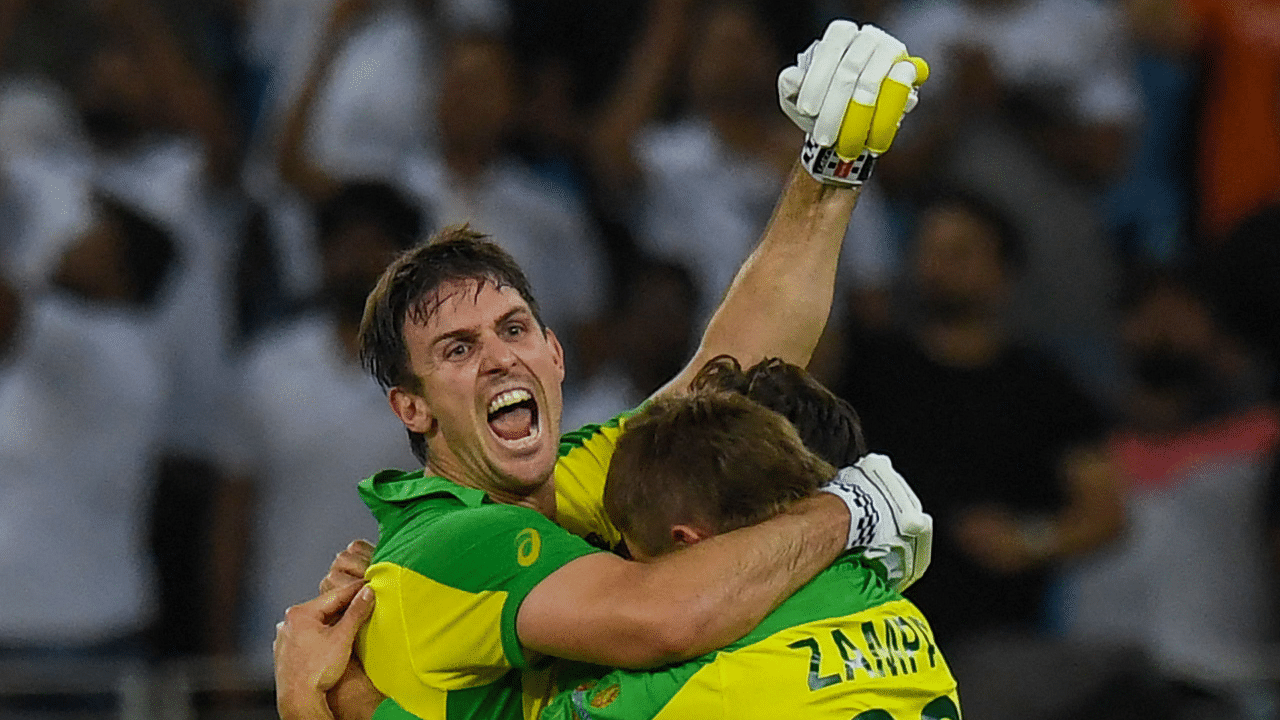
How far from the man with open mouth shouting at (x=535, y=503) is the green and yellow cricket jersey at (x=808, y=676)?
0.05 m

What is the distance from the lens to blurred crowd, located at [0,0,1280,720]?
6.57m

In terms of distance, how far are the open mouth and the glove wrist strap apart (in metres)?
0.80

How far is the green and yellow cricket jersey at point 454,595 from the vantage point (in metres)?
3.19

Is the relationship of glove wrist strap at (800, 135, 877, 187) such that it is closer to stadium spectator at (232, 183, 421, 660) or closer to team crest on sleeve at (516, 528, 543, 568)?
team crest on sleeve at (516, 528, 543, 568)

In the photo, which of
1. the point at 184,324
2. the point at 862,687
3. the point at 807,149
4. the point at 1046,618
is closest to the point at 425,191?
the point at 184,324

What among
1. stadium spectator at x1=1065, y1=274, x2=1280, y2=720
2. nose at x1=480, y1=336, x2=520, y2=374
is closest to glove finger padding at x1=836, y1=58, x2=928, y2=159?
nose at x1=480, y1=336, x2=520, y2=374

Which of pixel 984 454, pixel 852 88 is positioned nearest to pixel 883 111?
pixel 852 88

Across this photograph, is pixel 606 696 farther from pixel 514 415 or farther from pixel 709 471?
pixel 514 415

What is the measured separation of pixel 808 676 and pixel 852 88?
1.20 meters

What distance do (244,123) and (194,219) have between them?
0.43 meters

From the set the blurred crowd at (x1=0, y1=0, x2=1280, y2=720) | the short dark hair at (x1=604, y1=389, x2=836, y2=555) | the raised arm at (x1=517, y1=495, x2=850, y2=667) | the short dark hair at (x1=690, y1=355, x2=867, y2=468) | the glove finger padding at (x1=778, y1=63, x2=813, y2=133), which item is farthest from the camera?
the blurred crowd at (x1=0, y1=0, x2=1280, y2=720)

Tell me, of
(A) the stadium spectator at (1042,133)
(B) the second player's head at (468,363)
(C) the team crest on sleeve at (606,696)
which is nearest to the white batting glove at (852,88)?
(B) the second player's head at (468,363)

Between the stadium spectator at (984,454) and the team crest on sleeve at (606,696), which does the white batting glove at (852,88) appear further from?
the stadium spectator at (984,454)

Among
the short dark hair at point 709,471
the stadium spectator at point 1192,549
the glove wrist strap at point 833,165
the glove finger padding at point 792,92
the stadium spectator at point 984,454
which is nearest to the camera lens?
the short dark hair at point 709,471
